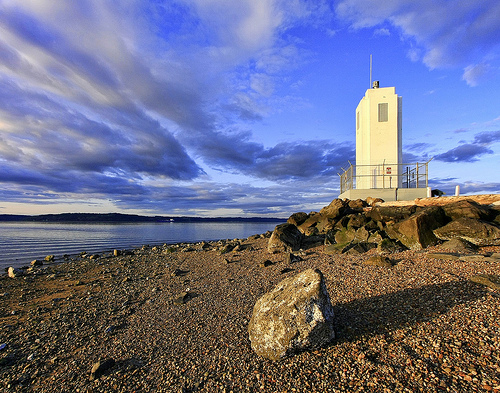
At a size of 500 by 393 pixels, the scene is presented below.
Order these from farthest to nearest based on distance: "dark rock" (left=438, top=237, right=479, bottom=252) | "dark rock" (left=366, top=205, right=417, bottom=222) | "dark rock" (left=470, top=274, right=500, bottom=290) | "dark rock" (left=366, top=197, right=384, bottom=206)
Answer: "dark rock" (left=366, top=197, right=384, bottom=206)
"dark rock" (left=366, top=205, right=417, bottom=222)
"dark rock" (left=438, top=237, right=479, bottom=252)
"dark rock" (left=470, top=274, right=500, bottom=290)

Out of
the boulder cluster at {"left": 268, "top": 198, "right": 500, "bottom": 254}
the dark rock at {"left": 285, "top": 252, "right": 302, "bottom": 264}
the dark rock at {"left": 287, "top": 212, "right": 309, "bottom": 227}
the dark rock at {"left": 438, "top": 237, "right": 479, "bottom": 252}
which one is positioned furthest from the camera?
the dark rock at {"left": 287, "top": 212, "right": 309, "bottom": 227}

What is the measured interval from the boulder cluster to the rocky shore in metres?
0.66

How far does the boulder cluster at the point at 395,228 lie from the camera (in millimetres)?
11188

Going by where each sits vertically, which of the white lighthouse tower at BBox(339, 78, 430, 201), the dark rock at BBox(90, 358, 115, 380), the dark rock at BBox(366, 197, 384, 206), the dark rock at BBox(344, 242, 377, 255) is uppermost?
the white lighthouse tower at BBox(339, 78, 430, 201)

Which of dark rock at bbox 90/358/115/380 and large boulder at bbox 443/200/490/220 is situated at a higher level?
large boulder at bbox 443/200/490/220

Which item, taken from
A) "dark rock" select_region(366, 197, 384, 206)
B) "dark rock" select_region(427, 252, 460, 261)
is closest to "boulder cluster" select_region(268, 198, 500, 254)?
"dark rock" select_region(366, 197, 384, 206)

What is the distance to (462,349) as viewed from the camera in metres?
4.26

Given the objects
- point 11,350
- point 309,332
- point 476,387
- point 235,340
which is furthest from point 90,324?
point 476,387

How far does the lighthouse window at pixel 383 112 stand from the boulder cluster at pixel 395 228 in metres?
9.06

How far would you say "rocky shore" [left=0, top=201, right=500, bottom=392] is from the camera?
4199mm

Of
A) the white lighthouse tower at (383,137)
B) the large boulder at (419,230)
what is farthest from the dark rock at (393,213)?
the white lighthouse tower at (383,137)

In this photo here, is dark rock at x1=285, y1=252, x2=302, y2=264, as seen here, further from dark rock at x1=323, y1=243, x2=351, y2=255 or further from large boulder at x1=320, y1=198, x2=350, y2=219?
large boulder at x1=320, y1=198, x2=350, y2=219

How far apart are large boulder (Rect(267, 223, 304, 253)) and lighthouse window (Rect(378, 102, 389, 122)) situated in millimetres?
14282

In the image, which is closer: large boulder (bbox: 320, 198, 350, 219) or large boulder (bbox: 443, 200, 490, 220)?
large boulder (bbox: 443, 200, 490, 220)
